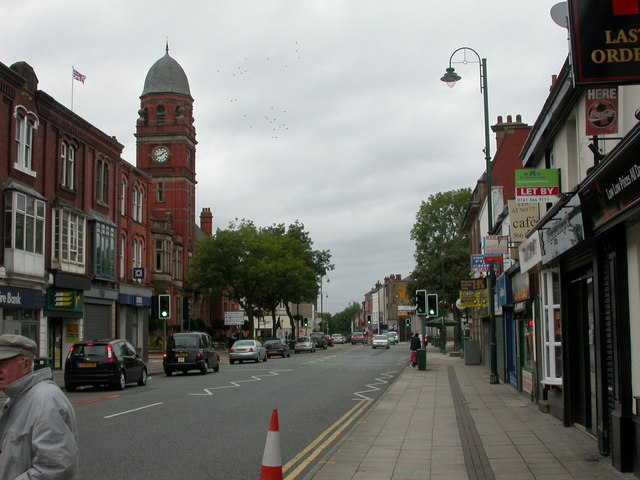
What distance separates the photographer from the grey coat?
3.81m

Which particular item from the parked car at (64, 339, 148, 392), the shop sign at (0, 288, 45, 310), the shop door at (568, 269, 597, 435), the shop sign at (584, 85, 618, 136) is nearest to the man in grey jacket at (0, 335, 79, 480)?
the shop sign at (584, 85, 618, 136)

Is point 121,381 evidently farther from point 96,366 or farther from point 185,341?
point 185,341

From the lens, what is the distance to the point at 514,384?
22391mm

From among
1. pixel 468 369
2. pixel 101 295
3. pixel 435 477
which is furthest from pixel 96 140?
pixel 435 477

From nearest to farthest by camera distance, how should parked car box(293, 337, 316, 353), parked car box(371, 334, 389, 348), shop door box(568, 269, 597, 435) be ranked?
shop door box(568, 269, 597, 435) < parked car box(293, 337, 316, 353) < parked car box(371, 334, 389, 348)

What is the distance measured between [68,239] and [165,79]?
146 feet

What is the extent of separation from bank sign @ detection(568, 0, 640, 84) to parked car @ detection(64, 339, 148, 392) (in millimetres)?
18664

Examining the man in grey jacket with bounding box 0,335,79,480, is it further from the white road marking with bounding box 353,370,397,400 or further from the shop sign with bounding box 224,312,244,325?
the shop sign with bounding box 224,312,244,325

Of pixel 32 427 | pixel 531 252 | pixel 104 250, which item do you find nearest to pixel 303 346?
pixel 104 250

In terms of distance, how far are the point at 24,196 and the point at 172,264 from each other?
36.9m

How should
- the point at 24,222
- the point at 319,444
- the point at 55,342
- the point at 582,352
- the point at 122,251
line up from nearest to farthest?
1. the point at 319,444
2. the point at 582,352
3. the point at 24,222
4. the point at 55,342
5. the point at 122,251

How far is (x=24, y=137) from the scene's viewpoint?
31.5 metres

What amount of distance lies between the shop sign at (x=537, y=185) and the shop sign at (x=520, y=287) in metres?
3.34

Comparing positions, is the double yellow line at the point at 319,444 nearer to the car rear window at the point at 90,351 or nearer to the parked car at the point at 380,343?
the car rear window at the point at 90,351
